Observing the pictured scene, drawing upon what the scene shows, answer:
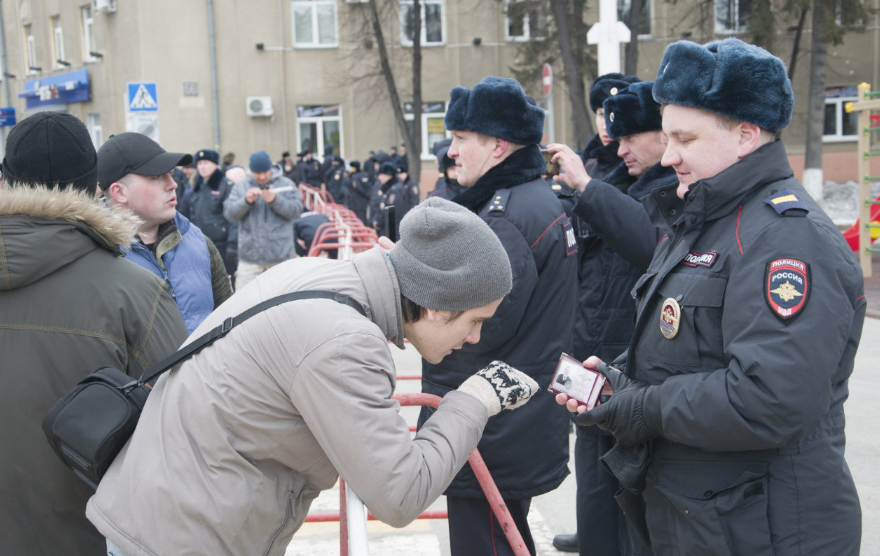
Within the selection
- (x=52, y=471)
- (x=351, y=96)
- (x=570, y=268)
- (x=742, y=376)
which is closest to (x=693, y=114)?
(x=742, y=376)

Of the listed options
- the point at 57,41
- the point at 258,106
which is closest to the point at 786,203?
the point at 258,106

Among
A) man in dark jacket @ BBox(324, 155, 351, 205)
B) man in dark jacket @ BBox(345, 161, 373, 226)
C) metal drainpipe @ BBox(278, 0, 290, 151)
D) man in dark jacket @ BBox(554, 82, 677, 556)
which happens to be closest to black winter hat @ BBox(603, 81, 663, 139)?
man in dark jacket @ BBox(554, 82, 677, 556)

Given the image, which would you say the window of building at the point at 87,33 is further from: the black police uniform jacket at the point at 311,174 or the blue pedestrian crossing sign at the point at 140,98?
the blue pedestrian crossing sign at the point at 140,98

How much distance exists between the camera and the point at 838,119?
2680 centimetres

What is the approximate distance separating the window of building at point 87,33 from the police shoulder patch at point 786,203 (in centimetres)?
2985

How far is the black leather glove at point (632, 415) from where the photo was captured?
2236 millimetres

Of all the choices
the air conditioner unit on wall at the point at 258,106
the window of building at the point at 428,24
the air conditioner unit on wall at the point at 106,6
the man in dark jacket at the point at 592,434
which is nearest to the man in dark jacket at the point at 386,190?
the air conditioner unit on wall at the point at 258,106

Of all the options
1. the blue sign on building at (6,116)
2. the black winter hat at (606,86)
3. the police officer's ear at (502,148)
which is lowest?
the police officer's ear at (502,148)

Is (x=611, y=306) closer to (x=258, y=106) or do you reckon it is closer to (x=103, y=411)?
(x=103, y=411)

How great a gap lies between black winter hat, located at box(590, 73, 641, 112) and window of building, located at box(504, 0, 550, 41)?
66.6ft

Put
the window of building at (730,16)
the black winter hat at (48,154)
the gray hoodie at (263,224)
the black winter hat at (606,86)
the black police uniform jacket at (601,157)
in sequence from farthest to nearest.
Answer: the window of building at (730,16), the gray hoodie at (263,224), the black winter hat at (606,86), the black police uniform jacket at (601,157), the black winter hat at (48,154)

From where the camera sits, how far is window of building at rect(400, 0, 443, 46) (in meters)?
27.1

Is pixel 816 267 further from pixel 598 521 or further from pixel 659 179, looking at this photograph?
pixel 598 521

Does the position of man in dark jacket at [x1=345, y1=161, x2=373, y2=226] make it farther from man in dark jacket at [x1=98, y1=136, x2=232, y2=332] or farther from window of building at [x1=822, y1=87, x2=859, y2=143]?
man in dark jacket at [x1=98, y1=136, x2=232, y2=332]
